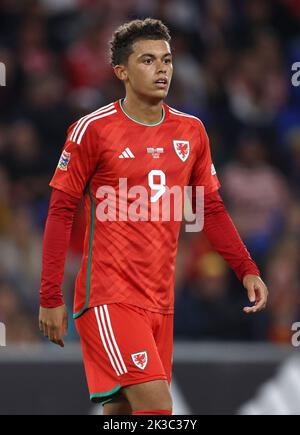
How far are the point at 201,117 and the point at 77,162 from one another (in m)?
5.32

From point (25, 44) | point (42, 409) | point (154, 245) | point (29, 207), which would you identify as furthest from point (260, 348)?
point (25, 44)

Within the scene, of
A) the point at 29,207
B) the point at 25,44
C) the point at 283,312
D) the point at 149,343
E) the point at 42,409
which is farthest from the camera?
the point at 25,44

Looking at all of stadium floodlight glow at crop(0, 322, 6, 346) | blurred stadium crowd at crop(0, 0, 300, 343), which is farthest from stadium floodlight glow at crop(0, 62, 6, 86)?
stadium floodlight glow at crop(0, 322, 6, 346)

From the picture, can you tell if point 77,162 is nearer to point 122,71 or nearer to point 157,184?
point 157,184

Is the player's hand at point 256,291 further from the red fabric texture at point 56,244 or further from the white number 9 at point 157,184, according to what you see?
the red fabric texture at point 56,244

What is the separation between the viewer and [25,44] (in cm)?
1105

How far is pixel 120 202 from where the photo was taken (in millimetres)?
5273

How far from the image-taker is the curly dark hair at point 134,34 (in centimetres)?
535

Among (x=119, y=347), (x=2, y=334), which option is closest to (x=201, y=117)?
(x=2, y=334)

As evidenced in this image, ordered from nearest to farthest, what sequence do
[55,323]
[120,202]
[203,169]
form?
[55,323]
[120,202]
[203,169]

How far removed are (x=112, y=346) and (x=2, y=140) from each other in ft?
17.1

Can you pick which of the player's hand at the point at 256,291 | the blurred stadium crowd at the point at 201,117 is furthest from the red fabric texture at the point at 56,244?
the blurred stadium crowd at the point at 201,117

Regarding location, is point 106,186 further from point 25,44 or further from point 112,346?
point 25,44

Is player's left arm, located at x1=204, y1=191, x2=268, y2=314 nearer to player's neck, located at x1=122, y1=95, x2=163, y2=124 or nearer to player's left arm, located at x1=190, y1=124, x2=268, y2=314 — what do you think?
player's left arm, located at x1=190, y1=124, x2=268, y2=314
